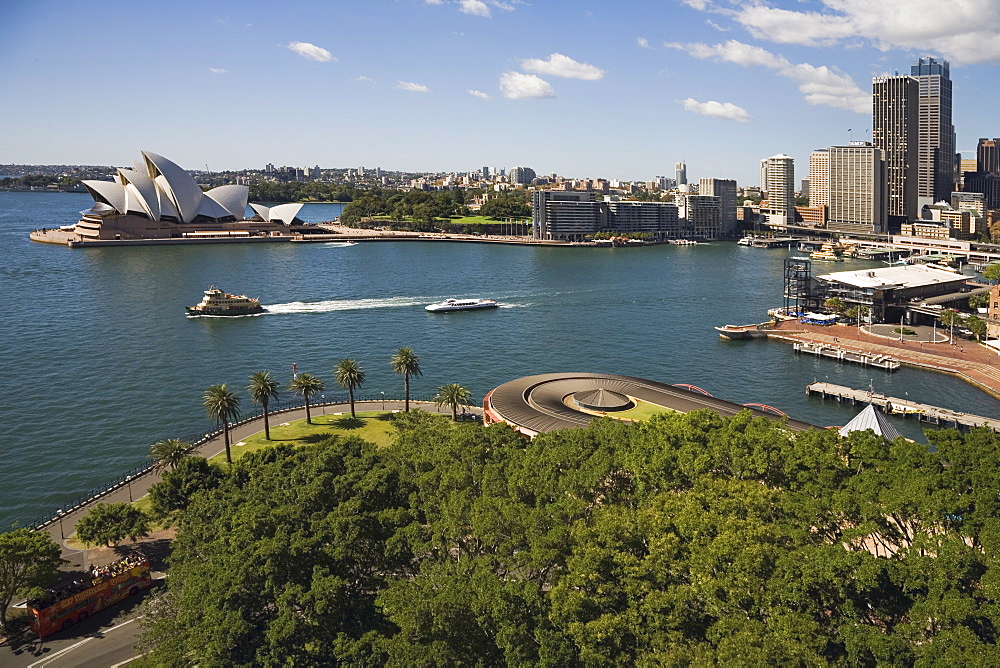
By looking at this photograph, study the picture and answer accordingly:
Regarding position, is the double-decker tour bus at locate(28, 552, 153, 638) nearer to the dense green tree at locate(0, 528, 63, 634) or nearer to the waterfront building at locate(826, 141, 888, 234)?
the dense green tree at locate(0, 528, 63, 634)

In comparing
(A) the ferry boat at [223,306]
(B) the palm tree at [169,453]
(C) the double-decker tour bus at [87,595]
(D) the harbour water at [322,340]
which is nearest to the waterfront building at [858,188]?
(D) the harbour water at [322,340]

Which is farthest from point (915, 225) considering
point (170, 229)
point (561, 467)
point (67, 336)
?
point (561, 467)

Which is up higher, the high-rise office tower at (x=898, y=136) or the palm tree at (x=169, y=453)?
the high-rise office tower at (x=898, y=136)

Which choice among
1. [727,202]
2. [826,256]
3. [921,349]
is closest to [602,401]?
[921,349]

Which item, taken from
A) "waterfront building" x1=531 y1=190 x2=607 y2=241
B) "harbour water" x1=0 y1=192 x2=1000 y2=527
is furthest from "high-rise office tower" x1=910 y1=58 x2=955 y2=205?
"harbour water" x1=0 y1=192 x2=1000 y2=527

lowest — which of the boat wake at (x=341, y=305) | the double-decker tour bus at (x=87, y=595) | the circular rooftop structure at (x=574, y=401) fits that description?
the double-decker tour bus at (x=87, y=595)

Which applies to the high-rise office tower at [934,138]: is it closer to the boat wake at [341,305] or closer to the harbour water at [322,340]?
the harbour water at [322,340]
